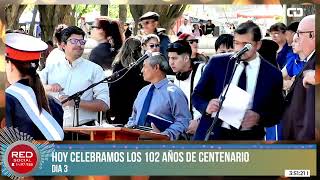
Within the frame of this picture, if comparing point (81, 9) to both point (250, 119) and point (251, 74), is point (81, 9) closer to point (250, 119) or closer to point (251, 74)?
point (251, 74)

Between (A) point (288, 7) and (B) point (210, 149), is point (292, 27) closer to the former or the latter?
(A) point (288, 7)

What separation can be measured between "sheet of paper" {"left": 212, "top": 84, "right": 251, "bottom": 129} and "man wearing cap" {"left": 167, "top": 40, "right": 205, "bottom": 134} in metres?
0.20

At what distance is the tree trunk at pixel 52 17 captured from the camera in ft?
19.6

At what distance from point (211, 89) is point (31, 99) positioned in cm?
155

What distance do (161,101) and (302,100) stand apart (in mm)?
1200

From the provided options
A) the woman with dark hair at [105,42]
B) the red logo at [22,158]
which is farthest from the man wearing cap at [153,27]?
the red logo at [22,158]

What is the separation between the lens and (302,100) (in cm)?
600

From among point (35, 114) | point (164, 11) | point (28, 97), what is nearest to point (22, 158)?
point (35, 114)

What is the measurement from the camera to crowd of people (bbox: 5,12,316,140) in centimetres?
599

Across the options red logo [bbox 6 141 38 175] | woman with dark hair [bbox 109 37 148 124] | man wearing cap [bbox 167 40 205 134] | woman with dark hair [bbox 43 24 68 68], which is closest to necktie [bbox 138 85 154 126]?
woman with dark hair [bbox 109 37 148 124]

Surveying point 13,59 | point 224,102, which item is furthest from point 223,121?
point 13,59

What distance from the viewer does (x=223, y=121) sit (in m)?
6.02

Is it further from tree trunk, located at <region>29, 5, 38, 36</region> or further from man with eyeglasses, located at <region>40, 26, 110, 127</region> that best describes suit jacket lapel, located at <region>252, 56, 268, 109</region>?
tree trunk, located at <region>29, 5, 38, 36</region>

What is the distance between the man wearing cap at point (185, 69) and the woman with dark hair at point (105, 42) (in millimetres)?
460
